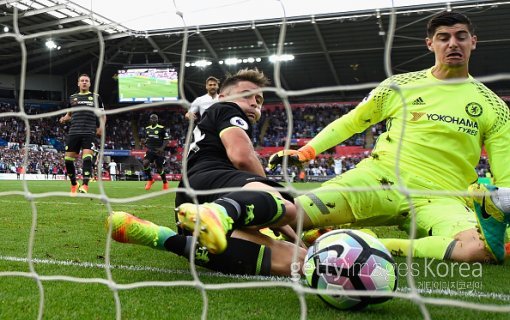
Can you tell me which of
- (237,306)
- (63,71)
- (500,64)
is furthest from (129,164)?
(237,306)

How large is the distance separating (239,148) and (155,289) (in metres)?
0.87

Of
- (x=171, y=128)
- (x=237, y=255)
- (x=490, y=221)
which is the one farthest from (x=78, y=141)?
(x=171, y=128)

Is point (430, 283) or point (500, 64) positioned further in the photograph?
point (500, 64)

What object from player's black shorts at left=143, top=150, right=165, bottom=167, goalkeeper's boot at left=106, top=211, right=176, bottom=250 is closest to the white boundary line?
goalkeeper's boot at left=106, top=211, right=176, bottom=250

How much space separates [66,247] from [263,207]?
65.8 inches

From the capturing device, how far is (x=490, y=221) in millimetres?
→ 2418

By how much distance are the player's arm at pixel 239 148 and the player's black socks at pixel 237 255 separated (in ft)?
1.46

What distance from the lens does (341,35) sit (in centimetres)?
2133

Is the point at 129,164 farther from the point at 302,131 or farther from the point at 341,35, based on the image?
the point at 341,35

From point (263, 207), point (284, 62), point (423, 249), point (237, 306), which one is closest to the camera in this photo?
point (237, 306)

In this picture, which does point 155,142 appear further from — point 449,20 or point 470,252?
point 470,252

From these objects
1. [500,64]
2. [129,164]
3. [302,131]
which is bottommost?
[129,164]

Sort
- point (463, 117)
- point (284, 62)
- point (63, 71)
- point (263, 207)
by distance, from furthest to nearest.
A: 1. point (63, 71)
2. point (284, 62)
3. point (463, 117)
4. point (263, 207)

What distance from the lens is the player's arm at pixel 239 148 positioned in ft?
8.52
